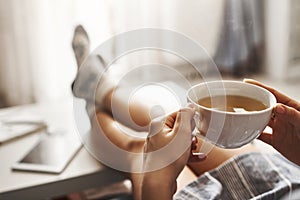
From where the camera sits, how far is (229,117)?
56 cm

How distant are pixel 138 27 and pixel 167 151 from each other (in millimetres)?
1622

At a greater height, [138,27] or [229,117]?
[229,117]

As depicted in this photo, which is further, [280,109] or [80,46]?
[80,46]

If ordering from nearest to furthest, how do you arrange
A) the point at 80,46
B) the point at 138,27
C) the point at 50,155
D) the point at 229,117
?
1. the point at 229,117
2. the point at 50,155
3. the point at 80,46
4. the point at 138,27

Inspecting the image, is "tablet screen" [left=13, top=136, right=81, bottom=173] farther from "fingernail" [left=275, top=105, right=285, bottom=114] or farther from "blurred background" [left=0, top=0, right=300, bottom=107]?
"blurred background" [left=0, top=0, right=300, bottom=107]

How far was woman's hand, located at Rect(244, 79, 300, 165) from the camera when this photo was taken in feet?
2.28

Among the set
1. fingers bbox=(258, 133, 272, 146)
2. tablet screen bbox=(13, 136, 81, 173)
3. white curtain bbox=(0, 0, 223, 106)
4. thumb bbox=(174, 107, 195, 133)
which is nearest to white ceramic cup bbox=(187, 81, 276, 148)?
thumb bbox=(174, 107, 195, 133)

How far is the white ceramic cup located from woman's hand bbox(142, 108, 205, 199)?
20mm

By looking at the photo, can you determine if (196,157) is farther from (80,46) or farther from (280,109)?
(80,46)

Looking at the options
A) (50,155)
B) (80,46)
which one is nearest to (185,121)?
(50,155)

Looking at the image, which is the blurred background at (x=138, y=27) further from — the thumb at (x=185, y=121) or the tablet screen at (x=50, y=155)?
the thumb at (x=185, y=121)

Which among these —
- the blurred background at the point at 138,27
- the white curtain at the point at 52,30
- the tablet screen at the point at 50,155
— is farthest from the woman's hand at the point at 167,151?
the white curtain at the point at 52,30

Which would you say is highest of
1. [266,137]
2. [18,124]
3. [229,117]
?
[229,117]

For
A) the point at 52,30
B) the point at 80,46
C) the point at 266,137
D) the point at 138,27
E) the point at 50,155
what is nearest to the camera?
the point at 266,137
